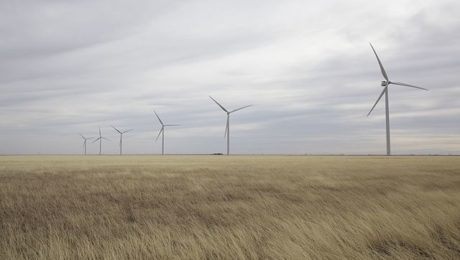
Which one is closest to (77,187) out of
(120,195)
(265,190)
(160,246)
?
(120,195)

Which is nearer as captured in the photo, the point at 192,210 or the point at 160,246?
the point at 160,246

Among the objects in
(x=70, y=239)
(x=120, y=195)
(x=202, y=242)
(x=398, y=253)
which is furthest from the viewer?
(x=120, y=195)

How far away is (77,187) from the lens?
24594 millimetres

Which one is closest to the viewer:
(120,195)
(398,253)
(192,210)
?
(398,253)

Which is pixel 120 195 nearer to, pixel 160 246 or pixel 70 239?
pixel 70 239

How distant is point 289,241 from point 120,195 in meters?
12.8

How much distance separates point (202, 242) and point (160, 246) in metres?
0.99

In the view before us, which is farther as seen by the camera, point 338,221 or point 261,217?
point 261,217

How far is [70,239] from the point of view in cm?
1145

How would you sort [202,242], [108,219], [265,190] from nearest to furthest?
[202,242], [108,219], [265,190]

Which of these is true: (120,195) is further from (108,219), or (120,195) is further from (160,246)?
(160,246)

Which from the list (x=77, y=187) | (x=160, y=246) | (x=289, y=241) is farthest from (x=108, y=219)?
(x=77, y=187)

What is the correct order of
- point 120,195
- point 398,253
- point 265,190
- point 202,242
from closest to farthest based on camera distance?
1. point 398,253
2. point 202,242
3. point 120,195
4. point 265,190

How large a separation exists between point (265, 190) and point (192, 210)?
8214 millimetres
